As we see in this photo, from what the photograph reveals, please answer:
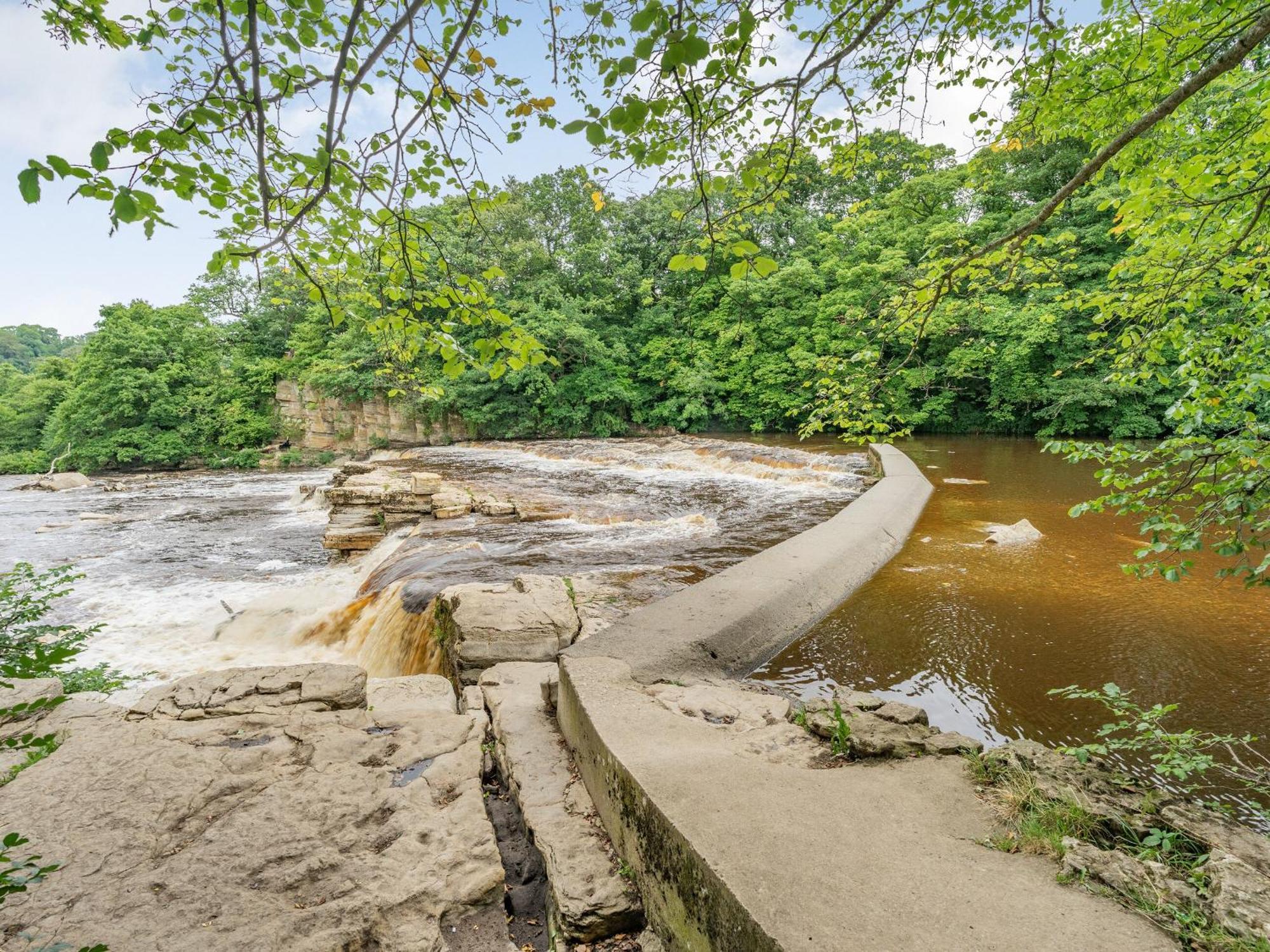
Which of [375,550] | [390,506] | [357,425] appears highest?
[357,425]

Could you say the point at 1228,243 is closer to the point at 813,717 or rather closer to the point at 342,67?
the point at 813,717

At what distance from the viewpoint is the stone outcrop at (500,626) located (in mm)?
4047

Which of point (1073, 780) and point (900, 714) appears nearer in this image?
point (1073, 780)

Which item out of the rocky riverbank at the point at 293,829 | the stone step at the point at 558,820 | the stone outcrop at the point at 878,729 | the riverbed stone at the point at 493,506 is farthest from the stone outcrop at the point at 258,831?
the riverbed stone at the point at 493,506

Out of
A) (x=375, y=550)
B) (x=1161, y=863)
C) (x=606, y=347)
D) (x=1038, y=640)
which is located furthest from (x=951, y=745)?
(x=606, y=347)

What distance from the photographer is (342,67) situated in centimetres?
164

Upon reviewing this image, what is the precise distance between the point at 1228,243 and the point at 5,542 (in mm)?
17602

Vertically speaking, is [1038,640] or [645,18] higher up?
[645,18]

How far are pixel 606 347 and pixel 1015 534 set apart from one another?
22.1m

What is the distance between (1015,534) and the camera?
687cm

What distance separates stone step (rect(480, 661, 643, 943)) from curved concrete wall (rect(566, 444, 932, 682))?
529mm

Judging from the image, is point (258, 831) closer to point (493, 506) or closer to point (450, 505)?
point (493, 506)

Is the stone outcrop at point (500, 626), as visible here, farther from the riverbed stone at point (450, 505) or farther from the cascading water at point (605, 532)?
the riverbed stone at point (450, 505)

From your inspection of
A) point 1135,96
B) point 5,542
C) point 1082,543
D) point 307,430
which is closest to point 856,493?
point 1082,543
